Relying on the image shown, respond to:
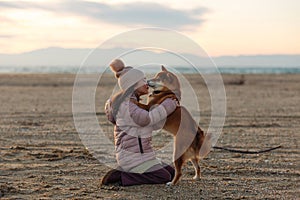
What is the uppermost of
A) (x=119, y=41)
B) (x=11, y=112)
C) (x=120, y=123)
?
(x=119, y=41)

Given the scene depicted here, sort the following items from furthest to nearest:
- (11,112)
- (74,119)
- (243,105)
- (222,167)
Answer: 1. (243,105)
2. (11,112)
3. (74,119)
4. (222,167)

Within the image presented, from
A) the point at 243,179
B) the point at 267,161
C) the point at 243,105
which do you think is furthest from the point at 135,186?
the point at 243,105

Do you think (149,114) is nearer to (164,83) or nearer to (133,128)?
(133,128)

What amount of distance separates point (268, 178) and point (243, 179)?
1.31 ft

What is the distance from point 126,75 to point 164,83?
58 centimetres

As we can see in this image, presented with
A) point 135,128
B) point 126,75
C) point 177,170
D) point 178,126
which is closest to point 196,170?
point 177,170

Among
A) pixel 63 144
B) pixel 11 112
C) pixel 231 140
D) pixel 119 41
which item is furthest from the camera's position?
pixel 11 112

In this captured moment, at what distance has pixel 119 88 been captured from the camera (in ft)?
23.7

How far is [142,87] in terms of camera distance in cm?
695

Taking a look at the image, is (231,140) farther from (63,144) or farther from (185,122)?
(185,122)

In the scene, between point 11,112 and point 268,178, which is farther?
point 11,112

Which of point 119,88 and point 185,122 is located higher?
point 119,88

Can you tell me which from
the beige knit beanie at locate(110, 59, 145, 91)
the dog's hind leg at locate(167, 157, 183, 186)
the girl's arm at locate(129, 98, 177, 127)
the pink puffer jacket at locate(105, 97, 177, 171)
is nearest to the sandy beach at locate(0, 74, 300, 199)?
the dog's hind leg at locate(167, 157, 183, 186)

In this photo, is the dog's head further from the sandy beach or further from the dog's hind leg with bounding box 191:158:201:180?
the sandy beach
